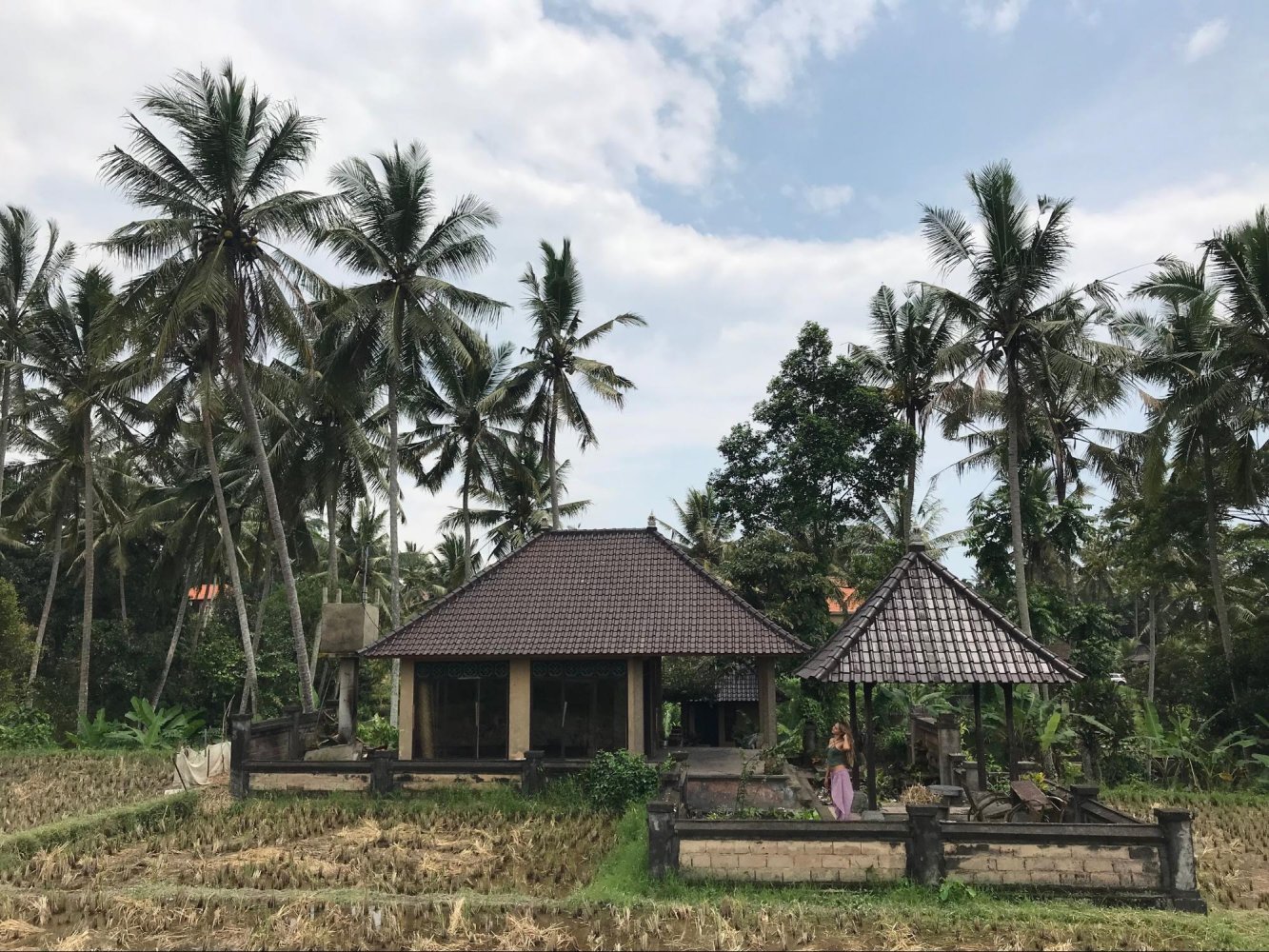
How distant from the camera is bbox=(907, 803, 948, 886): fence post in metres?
9.77

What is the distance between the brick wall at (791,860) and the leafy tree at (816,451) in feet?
53.5

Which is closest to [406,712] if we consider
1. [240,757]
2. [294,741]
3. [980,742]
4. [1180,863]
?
[294,741]

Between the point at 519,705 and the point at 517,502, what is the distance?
16.5m

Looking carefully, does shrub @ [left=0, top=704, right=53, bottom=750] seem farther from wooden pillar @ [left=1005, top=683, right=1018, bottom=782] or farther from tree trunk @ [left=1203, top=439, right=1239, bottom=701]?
tree trunk @ [left=1203, top=439, right=1239, bottom=701]

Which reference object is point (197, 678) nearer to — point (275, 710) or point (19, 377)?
point (275, 710)

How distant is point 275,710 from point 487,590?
2177 centimetres

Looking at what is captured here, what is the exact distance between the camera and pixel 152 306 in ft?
66.5

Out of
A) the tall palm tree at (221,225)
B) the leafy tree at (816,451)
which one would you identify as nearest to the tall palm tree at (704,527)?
the leafy tree at (816,451)

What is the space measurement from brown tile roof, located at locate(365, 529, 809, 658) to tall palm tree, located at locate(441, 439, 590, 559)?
8103 mm

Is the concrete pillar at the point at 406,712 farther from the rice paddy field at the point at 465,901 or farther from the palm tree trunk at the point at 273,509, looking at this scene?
the palm tree trunk at the point at 273,509

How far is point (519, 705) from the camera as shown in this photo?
690 inches

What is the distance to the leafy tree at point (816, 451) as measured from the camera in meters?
26.5

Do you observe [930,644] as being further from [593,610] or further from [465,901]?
[593,610]

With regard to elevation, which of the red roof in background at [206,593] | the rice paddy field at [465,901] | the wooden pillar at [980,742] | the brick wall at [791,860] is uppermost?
the red roof in background at [206,593]
